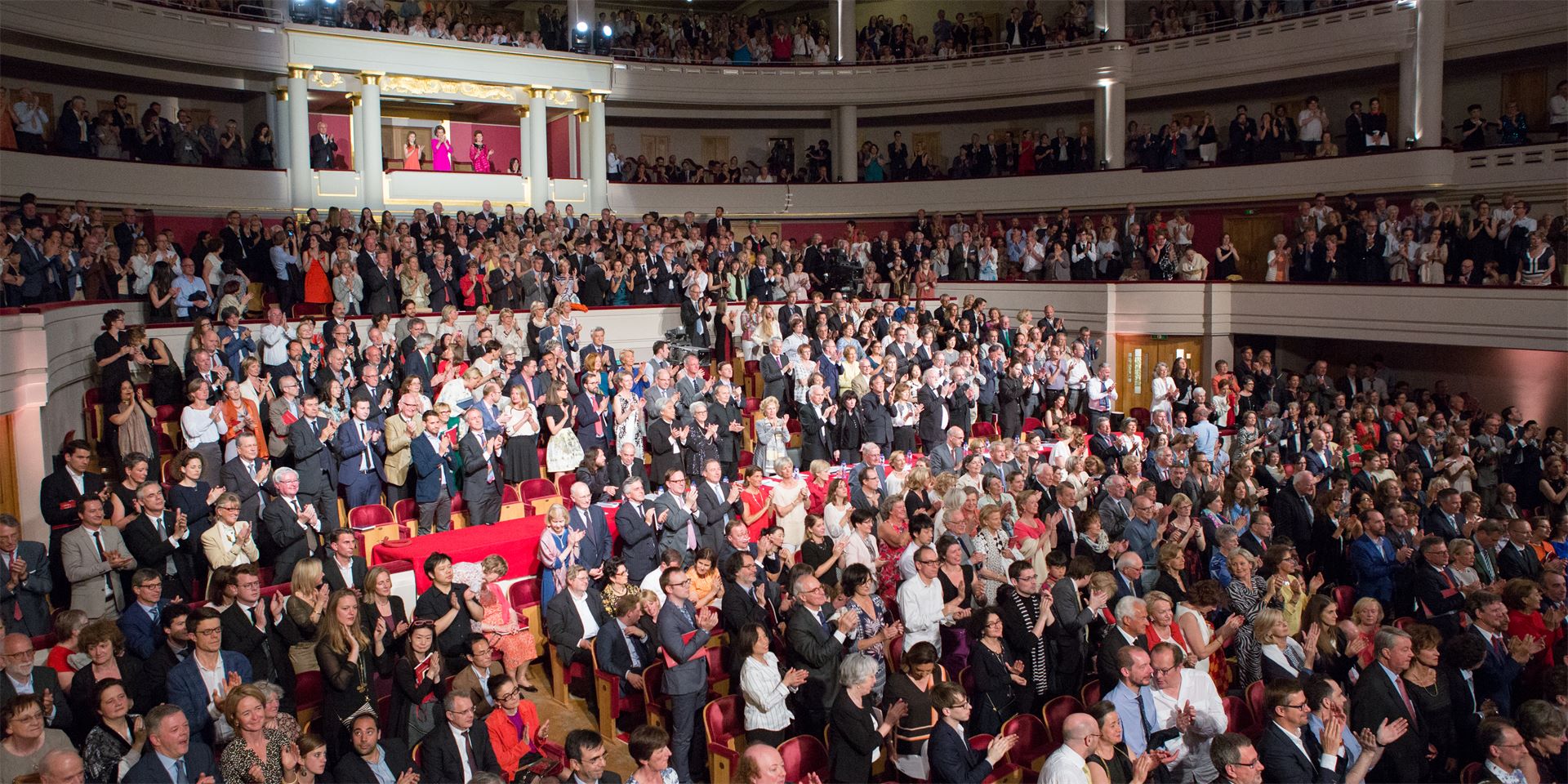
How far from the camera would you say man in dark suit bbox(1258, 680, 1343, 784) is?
202 inches

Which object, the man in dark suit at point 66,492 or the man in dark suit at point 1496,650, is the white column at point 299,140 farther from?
the man in dark suit at point 1496,650

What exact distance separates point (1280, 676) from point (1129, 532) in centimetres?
207

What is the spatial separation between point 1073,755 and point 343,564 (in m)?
4.31

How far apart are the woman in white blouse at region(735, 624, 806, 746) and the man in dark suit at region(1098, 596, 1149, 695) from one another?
5.65 feet

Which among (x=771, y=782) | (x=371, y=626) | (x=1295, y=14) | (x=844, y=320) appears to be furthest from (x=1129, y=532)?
(x=1295, y=14)

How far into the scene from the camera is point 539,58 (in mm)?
20766

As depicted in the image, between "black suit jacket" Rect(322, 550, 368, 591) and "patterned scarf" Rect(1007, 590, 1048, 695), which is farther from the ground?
"black suit jacket" Rect(322, 550, 368, 591)

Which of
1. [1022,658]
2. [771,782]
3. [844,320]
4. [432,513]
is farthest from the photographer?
[844,320]

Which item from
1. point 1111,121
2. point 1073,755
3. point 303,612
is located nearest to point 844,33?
point 1111,121

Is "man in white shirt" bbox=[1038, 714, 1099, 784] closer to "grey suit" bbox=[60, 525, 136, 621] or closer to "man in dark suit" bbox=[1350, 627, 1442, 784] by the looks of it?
"man in dark suit" bbox=[1350, 627, 1442, 784]

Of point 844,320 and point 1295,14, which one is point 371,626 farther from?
point 1295,14

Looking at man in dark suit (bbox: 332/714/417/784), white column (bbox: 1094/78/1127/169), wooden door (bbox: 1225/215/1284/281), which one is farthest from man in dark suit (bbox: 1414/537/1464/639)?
white column (bbox: 1094/78/1127/169)

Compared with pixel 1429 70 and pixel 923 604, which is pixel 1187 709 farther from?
pixel 1429 70

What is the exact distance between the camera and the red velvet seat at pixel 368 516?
8492 millimetres
